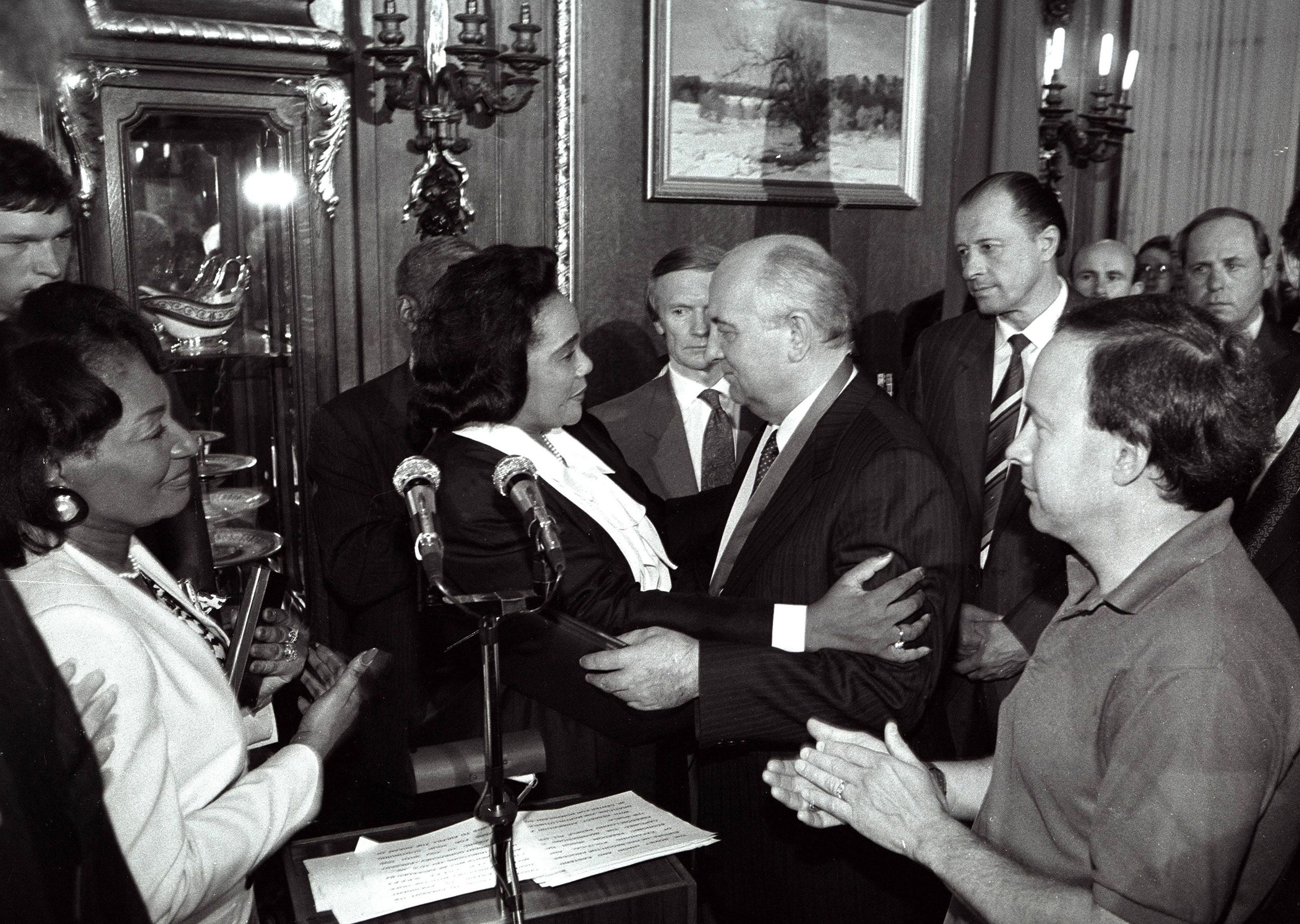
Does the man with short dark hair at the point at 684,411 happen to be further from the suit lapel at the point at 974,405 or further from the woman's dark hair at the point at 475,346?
the woman's dark hair at the point at 475,346

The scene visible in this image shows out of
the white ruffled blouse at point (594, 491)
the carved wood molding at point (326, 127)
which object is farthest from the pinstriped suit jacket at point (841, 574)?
the carved wood molding at point (326, 127)

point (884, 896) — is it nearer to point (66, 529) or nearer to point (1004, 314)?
point (66, 529)

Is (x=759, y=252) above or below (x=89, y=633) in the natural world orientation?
above

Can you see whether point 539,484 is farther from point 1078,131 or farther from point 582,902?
point 1078,131

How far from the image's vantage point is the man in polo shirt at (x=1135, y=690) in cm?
113

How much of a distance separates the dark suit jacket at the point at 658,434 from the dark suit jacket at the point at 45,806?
2.67 m

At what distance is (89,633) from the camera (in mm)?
1151

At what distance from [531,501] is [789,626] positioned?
0.73 metres

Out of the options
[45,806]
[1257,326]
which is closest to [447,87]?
[1257,326]

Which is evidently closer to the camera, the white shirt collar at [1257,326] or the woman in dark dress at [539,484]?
the woman in dark dress at [539,484]

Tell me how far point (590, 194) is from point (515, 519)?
2.32 metres

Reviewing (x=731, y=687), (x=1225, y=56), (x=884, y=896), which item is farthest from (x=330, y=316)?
(x=1225, y=56)

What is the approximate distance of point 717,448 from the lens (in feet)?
11.6

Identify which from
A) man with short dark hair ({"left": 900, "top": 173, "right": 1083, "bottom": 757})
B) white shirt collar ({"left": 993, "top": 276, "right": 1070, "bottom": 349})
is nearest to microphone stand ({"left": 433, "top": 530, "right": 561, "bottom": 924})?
man with short dark hair ({"left": 900, "top": 173, "right": 1083, "bottom": 757})
